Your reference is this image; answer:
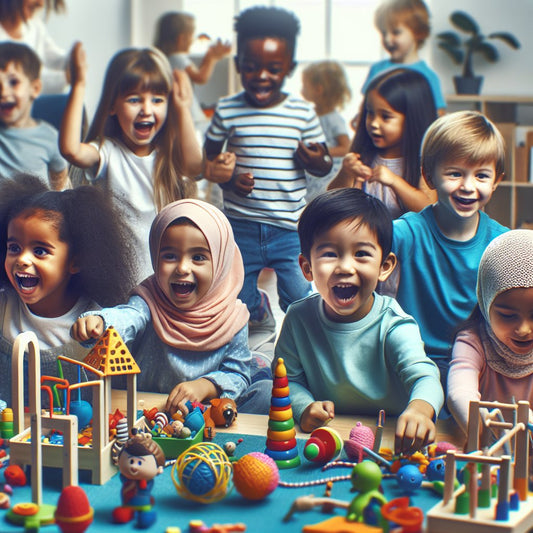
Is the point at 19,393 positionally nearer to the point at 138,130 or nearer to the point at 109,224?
the point at 109,224

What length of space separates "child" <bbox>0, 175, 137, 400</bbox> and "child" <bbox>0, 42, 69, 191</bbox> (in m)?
0.67

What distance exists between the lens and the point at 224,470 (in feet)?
3.21

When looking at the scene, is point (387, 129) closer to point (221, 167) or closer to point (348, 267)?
point (221, 167)

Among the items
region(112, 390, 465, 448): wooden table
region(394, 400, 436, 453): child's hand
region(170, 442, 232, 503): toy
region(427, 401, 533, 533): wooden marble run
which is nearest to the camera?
region(427, 401, 533, 533): wooden marble run

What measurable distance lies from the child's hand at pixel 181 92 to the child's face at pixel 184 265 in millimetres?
742

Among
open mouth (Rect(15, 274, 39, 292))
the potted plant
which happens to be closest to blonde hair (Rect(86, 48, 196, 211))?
open mouth (Rect(15, 274, 39, 292))

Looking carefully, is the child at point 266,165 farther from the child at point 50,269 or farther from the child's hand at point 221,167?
the child at point 50,269

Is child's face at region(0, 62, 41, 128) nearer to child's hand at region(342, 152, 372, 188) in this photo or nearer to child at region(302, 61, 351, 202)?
child at region(302, 61, 351, 202)

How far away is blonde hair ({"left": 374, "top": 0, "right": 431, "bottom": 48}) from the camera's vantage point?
7.64 ft

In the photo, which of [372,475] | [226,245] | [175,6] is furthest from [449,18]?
[372,475]

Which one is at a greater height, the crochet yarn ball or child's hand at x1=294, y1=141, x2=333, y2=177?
child's hand at x1=294, y1=141, x2=333, y2=177

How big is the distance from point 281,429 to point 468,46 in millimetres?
2364

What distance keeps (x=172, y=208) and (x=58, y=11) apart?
1.39m

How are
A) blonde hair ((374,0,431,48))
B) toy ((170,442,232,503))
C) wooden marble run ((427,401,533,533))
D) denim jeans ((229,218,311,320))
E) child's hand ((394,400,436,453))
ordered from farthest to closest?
blonde hair ((374,0,431,48)) → denim jeans ((229,218,311,320)) → child's hand ((394,400,436,453)) → toy ((170,442,232,503)) → wooden marble run ((427,401,533,533))
